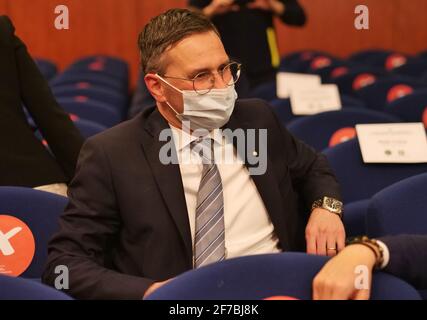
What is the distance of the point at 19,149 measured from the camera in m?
2.22

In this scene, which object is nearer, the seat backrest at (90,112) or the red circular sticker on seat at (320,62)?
the seat backrest at (90,112)

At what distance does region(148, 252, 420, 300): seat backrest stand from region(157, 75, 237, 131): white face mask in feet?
1.92

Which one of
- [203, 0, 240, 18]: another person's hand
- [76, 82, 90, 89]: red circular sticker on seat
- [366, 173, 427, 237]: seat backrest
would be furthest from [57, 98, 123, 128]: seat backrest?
[366, 173, 427, 237]: seat backrest

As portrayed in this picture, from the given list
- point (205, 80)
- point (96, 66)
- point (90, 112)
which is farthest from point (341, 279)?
point (96, 66)

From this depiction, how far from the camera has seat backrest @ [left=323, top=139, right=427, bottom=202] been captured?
242 centimetres

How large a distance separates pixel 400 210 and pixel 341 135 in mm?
1216

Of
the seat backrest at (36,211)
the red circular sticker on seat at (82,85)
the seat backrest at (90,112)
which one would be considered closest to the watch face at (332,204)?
the seat backrest at (36,211)

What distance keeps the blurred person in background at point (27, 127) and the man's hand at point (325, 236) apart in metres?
0.82

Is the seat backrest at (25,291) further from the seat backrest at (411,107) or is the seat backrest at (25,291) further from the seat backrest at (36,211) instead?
the seat backrest at (411,107)

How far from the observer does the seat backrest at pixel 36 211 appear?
189cm

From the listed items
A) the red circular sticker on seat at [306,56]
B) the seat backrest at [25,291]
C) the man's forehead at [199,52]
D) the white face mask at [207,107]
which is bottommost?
the red circular sticker on seat at [306,56]

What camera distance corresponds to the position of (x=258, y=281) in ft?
4.41

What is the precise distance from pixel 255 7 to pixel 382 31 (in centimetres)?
518

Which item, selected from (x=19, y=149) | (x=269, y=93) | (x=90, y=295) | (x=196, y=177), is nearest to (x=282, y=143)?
(x=196, y=177)
